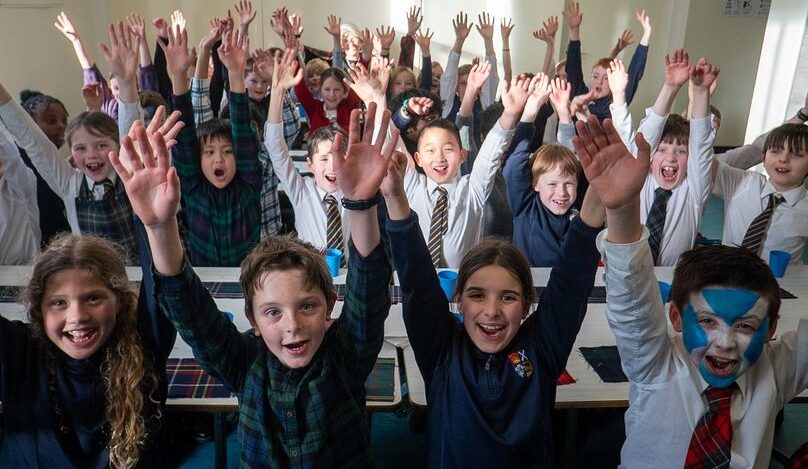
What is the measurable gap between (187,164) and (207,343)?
152cm

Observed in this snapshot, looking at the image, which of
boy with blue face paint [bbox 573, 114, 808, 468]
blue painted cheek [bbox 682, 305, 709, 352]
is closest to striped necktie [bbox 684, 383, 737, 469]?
boy with blue face paint [bbox 573, 114, 808, 468]

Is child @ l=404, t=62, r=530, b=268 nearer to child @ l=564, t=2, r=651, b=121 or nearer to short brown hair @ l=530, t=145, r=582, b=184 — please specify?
short brown hair @ l=530, t=145, r=582, b=184

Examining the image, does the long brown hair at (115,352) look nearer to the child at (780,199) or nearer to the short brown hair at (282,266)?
the short brown hair at (282,266)

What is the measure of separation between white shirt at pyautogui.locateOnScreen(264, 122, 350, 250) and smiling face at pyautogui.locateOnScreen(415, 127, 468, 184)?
1.49 ft

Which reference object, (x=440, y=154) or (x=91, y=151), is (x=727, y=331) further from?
(x=91, y=151)

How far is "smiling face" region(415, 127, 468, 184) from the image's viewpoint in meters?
3.04

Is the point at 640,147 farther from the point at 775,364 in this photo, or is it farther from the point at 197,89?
the point at 197,89

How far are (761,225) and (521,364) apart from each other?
198 centimetres

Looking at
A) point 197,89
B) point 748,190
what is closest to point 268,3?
point 197,89

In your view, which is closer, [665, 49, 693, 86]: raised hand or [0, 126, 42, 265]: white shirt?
[0, 126, 42, 265]: white shirt

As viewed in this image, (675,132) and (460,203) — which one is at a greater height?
(675,132)

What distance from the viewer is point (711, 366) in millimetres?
1578

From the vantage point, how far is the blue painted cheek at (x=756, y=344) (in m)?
1.55

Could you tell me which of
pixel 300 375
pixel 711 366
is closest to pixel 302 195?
pixel 300 375
